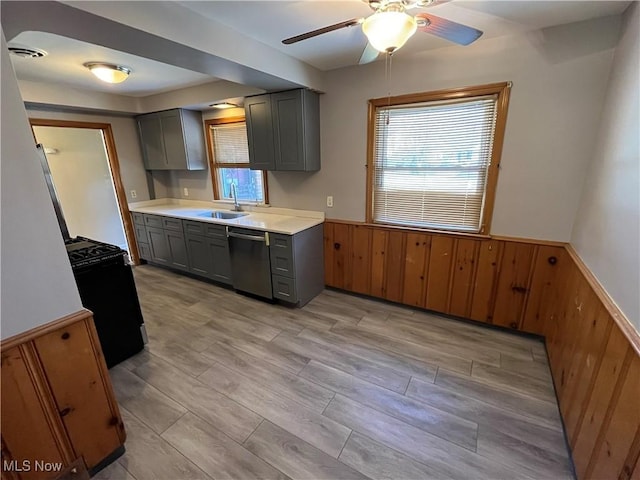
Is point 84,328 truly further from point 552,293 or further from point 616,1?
point 616,1

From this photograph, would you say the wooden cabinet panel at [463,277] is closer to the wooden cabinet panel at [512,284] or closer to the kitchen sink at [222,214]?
the wooden cabinet panel at [512,284]

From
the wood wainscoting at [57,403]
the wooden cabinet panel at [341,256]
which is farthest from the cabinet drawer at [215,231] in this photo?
the wood wainscoting at [57,403]

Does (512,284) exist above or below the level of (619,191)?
below

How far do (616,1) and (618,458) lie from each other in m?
2.33

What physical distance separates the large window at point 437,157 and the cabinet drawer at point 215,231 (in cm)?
167

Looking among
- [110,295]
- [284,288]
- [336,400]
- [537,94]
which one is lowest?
[336,400]

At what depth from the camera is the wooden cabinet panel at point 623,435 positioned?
0.99 metres

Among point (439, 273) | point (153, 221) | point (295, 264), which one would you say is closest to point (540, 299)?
point (439, 273)

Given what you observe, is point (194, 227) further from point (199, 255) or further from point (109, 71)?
point (109, 71)

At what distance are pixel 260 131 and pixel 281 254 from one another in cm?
135

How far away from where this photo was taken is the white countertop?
3031mm

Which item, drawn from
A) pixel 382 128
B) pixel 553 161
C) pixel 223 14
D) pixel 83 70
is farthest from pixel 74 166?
pixel 553 161

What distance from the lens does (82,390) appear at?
4.48 ft

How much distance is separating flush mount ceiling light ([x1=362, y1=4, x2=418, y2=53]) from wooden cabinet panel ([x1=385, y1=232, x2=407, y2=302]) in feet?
5.93
